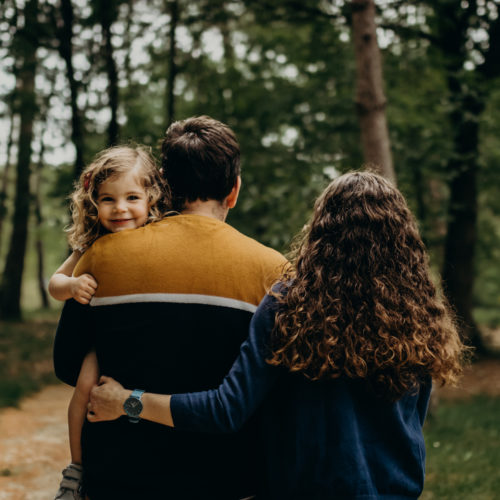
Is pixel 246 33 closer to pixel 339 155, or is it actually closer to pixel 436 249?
pixel 339 155

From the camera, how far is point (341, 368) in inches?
68.5

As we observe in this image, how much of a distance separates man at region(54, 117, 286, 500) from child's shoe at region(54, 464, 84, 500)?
13 cm

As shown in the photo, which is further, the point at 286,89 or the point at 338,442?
the point at 286,89

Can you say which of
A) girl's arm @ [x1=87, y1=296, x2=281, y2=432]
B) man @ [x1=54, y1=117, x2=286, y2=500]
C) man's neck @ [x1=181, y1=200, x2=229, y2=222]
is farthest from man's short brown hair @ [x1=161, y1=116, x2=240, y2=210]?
girl's arm @ [x1=87, y1=296, x2=281, y2=432]

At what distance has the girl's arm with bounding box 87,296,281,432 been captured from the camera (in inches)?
68.5

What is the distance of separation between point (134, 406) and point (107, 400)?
0.34 feet

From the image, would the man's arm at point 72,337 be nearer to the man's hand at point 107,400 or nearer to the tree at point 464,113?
the man's hand at point 107,400

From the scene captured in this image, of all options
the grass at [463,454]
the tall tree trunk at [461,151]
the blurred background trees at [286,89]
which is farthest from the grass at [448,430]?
the blurred background trees at [286,89]

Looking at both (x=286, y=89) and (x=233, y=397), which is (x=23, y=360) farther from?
(x=233, y=397)

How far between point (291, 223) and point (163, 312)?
A: 5563 mm

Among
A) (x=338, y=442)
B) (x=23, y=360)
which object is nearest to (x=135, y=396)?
(x=338, y=442)

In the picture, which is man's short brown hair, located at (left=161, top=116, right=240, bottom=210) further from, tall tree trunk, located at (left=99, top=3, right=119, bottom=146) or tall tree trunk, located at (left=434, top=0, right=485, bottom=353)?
tall tree trunk, located at (left=99, top=3, right=119, bottom=146)

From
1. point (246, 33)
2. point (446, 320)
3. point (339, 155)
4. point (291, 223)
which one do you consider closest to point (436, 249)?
point (246, 33)

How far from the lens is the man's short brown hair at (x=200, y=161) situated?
1968 millimetres
